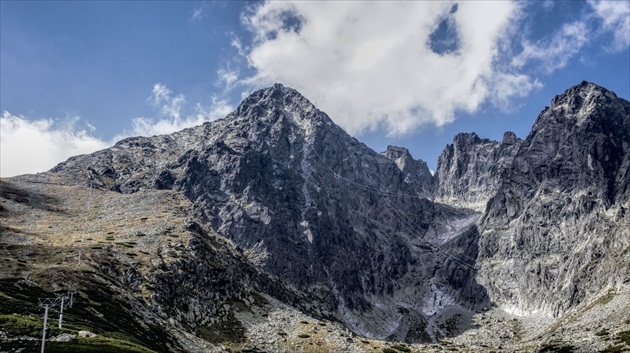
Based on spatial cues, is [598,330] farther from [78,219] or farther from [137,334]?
[78,219]

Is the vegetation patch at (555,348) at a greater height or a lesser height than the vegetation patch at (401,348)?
lesser

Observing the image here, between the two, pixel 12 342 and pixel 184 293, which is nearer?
pixel 12 342

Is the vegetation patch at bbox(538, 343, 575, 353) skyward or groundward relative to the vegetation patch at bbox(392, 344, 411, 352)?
groundward

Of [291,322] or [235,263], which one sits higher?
[235,263]

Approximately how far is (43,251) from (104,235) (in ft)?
117

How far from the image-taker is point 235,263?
6845 inches

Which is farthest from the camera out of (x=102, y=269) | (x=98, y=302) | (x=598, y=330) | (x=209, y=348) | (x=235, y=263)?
(x=235, y=263)

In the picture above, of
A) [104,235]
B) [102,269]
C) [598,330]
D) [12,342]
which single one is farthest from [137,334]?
[598,330]

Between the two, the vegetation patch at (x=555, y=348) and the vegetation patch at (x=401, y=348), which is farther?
the vegetation patch at (x=401, y=348)

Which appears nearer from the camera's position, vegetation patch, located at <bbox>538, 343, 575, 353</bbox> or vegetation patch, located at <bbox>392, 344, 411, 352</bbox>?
vegetation patch, located at <bbox>538, 343, 575, 353</bbox>

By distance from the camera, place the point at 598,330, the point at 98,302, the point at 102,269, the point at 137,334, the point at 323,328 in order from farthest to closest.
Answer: the point at 598,330 → the point at 323,328 → the point at 102,269 → the point at 98,302 → the point at 137,334

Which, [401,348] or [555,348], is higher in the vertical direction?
[401,348]

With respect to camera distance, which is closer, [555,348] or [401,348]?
[555,348]

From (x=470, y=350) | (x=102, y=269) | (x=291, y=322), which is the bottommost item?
(x=470, y=350)
